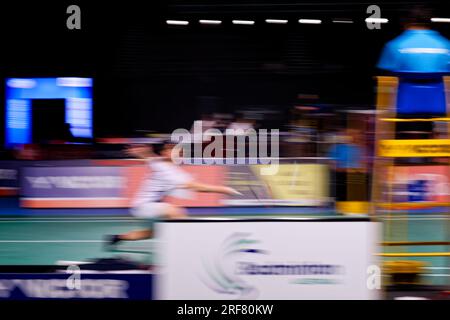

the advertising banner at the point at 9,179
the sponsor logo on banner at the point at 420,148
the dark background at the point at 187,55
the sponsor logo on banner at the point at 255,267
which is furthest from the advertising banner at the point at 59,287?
the dark background at the point at 187,55

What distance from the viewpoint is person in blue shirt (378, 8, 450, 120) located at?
6.64m

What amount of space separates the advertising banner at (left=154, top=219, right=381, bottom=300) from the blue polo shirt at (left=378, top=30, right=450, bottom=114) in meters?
1.57

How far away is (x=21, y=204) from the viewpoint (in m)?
11.8

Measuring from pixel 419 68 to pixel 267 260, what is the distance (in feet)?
7.32

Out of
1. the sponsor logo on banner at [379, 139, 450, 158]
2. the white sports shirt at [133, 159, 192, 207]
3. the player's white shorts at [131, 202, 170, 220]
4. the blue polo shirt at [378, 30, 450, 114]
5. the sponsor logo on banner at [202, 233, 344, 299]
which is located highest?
the blue polo shirt at [378, 30, 450, 114]

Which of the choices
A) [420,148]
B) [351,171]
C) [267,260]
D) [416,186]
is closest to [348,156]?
[351,171]

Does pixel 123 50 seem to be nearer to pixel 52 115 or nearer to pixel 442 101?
pixel 52 115

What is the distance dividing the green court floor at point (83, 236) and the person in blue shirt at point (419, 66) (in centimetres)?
104

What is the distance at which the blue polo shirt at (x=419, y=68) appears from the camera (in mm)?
6633

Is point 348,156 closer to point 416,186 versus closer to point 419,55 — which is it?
point 416,186

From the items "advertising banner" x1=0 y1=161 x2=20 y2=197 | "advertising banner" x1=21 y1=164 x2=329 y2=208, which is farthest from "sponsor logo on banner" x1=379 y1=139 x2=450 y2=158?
"advertising banner" x1=0 y1=161 x2=20 y2=197

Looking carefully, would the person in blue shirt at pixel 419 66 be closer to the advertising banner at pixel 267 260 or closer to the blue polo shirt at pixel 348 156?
the advertising banner at pixel 267 260

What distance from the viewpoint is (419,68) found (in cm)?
666

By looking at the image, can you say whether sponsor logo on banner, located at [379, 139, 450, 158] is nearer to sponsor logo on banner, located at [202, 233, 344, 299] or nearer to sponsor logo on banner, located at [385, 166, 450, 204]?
sponsor logo on banner, located at [385, 166, 450, 204]
